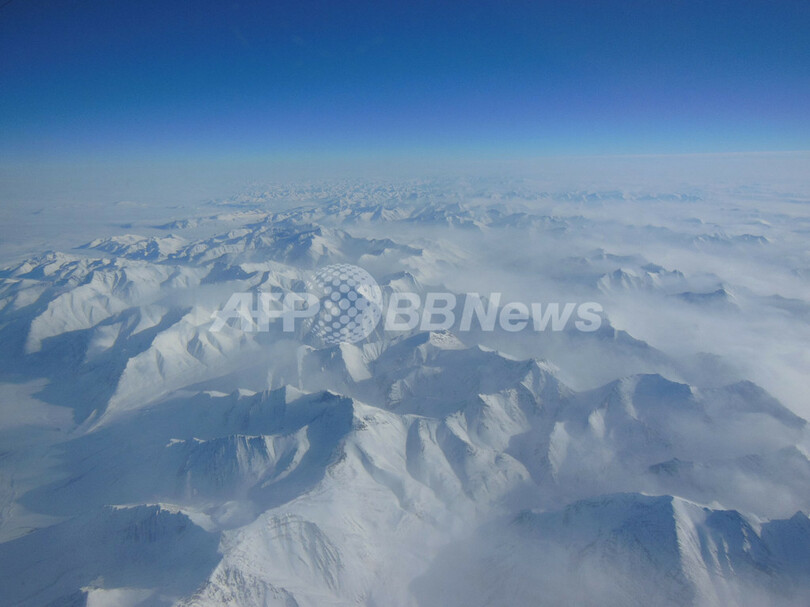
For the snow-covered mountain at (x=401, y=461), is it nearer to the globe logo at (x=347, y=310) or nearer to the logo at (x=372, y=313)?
the logo at (x=372, y=313)

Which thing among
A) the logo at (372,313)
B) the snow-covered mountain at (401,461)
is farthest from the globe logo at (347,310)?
the snow-covered mountain at (401,461)

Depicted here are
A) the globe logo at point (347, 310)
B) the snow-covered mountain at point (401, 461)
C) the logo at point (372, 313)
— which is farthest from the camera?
the logo at point (372, 313)

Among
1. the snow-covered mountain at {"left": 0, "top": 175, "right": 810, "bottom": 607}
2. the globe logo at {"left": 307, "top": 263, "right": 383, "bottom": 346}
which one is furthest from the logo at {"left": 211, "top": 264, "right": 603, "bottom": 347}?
the snow-covered mountain at {"left": 0, "top": 175, "right": 810, "bottom": 607}

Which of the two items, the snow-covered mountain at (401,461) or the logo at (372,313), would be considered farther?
the logo at (372,313)

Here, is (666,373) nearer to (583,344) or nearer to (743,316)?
(583,344)

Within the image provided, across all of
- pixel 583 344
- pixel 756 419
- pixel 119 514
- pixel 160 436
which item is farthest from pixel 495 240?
pixel 119 514

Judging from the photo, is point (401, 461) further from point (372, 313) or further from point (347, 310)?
point (347, 310)

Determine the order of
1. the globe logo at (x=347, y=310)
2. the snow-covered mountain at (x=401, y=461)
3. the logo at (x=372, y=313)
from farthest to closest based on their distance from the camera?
the logo at (x=372, y=313)
the globe logo at (x=347, y=310)
the snow-covered mountain at (x=401, y=461)

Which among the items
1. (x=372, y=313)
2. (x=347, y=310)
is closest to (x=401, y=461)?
(x=372, y=313)
